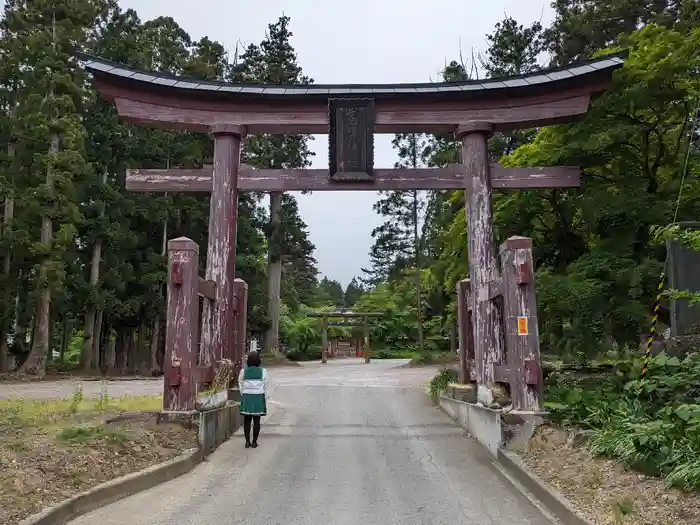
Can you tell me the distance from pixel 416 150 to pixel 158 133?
1656 cm

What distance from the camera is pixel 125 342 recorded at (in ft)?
106

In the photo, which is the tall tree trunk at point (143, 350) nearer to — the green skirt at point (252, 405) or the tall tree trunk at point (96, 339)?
the tall tree trunk at point (96, 339)

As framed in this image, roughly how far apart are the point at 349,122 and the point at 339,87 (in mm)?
727

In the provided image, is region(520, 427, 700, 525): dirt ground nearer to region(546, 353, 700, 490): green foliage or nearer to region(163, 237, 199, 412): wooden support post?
region(546, 353, 700, 490): green foliage

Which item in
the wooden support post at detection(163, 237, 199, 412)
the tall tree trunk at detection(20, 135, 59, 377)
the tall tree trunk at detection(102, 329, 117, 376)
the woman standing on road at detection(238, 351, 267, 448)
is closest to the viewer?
the wooden support post at detection(163, 237, 199, 412)

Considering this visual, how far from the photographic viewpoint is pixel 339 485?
6586mm

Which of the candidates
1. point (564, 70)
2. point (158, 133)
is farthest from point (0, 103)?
point (564, 70)

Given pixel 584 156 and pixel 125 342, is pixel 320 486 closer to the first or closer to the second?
pixel 584 156

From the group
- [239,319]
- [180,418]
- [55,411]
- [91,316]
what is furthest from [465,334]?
[91,316]

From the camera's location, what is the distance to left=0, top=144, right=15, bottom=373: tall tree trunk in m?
24.5

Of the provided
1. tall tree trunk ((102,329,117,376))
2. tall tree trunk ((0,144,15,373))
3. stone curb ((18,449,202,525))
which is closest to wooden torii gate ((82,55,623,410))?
stone curb ((18,449,202,525))

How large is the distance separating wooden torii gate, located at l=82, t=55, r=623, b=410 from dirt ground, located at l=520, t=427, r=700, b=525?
3687 millimetres

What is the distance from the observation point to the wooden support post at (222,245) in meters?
9.93

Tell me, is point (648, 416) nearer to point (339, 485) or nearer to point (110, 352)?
point (339, 485)
